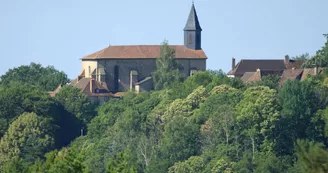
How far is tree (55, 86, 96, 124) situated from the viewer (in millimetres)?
93312

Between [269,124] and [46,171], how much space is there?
2421cm

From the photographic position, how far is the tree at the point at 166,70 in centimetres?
9938

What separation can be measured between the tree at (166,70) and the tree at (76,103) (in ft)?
18.1

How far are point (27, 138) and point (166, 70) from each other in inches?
851

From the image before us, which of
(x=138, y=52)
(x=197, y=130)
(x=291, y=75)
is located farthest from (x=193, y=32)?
(x=197, y=130)

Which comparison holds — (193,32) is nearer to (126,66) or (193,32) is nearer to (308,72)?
(126,66)

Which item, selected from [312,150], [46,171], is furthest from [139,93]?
[312,150]

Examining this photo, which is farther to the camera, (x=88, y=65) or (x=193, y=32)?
(x=193, y=32)

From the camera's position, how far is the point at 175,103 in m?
77.8

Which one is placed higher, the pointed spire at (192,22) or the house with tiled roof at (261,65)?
the pointed spire at (192,22)

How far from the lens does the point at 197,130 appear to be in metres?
70.9

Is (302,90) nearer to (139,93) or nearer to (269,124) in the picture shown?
(269,124)

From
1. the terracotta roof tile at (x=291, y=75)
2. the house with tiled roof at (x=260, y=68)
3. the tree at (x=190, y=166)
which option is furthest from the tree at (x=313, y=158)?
the house with tiled roof at (x=260, y=68)

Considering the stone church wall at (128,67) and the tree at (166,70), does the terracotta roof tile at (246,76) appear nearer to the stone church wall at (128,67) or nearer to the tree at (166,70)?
the tree at (166,70)
